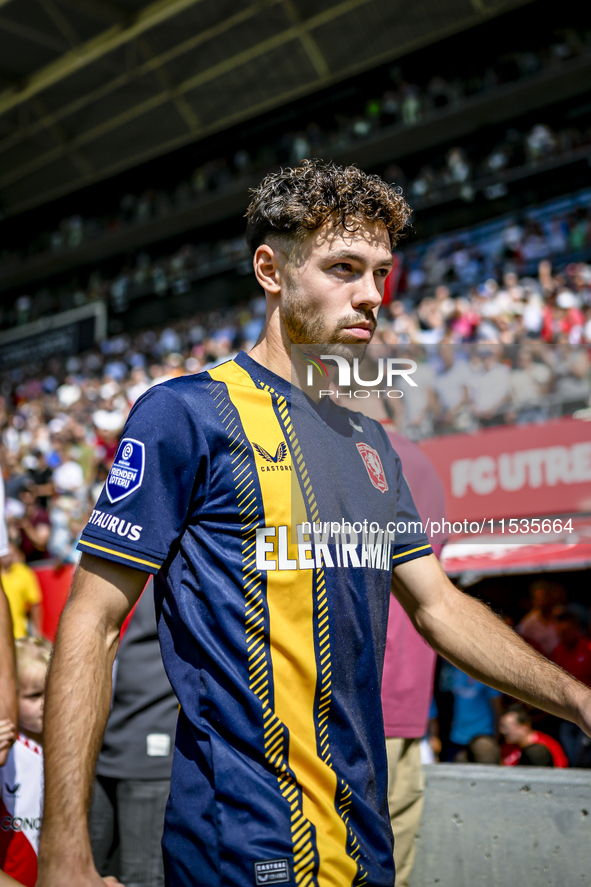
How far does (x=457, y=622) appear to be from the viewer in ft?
4.83

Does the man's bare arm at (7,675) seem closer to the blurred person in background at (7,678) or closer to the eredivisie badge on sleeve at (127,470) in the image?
the blurred person in background at (7,678)

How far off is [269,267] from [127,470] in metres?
0.49

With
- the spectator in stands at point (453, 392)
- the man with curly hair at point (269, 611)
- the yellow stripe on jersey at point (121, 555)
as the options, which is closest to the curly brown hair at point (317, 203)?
the man with curly hair at point (269, 611)

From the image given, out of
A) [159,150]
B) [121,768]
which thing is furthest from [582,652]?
[159,150]

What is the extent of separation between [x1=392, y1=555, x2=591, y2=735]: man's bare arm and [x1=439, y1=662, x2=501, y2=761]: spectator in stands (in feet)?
11.4

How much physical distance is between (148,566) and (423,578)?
557 millimetres

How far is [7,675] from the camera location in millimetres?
1884

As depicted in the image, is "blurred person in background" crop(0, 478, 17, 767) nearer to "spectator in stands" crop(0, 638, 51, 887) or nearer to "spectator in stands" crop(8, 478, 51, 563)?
"spectator in stands" crop(0, 638, 51, 887)

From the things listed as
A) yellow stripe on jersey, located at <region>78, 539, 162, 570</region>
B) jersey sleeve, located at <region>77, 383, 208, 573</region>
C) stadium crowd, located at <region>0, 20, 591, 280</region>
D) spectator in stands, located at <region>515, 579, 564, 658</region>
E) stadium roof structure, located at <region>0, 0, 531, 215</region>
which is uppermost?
stadium roof structure, located at <region>0, 0, 531, 215</region>

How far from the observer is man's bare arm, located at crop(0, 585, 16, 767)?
184 centimetres

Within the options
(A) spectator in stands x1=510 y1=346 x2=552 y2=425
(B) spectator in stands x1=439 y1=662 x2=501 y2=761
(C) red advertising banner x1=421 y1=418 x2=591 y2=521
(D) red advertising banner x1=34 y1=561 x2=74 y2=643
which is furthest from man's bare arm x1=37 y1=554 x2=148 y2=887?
(D) red advertising banner x1=34 y1=561 x2=74 y2=643

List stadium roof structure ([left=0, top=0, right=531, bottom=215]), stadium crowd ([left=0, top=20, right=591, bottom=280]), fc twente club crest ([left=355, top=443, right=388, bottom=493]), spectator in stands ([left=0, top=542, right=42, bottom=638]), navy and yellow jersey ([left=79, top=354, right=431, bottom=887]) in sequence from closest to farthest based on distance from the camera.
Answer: navy and yellow jersey ([left=79, top=354, right=431, bottom=887]) < fc twente club crest ([left=355, top=443, right=388, bottom=493]) < spectator in stands ([left=0, top=542, right=42, bottom=638]) < stadium crowd ([left=0, top=20, right=591, bottom=280]) < stadium roof structure ([left=0, top=0, right=531, bottom=215])

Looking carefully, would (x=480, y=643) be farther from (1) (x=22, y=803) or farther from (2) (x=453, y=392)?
(1) (x=22, y=803)

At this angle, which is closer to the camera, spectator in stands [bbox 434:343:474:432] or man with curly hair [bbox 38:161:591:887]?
man with curly hair [bbox 38:161:591:887]
